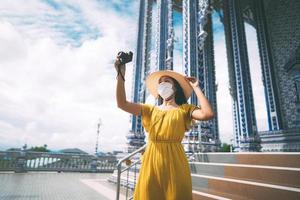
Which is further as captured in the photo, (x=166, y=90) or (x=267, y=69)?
(x=267, y=69)

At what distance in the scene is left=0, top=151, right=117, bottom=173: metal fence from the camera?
452 inches

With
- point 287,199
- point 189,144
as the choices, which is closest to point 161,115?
point 287,199

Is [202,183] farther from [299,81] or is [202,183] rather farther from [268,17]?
[268,17]

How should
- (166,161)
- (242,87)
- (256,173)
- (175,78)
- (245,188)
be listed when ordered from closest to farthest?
(166,161) → (175,78) → (245,188) → (256,173) → (242,87)

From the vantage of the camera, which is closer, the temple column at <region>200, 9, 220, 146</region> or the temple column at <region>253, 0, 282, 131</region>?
the temple column at <region>253, 0, 282, 131</region>

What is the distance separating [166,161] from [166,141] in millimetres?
142

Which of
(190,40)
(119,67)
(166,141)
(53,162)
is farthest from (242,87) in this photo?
(53,162)

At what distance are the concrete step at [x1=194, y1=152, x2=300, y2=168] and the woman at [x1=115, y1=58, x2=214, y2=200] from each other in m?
2.58

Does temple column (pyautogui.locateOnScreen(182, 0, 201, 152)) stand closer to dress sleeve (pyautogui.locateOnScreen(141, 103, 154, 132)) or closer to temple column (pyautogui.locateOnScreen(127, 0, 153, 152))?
temple column (pyautogui.locateOnScreen(127, 0, 153, 152))

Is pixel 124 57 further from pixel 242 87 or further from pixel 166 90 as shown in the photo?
pixel 242 87

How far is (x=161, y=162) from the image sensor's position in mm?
1417

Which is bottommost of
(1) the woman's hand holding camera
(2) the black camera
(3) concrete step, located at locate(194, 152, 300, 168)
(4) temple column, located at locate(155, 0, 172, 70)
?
(3) concrete step, located at locate(194, 152, 300, 168)

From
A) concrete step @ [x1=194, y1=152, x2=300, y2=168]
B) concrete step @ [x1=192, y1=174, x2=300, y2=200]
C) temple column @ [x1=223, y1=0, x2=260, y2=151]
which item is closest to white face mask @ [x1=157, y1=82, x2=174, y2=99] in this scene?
concrete step @ [x1=192, y1=174, x2=300, y2=200]

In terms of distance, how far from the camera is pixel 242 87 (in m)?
8.38
